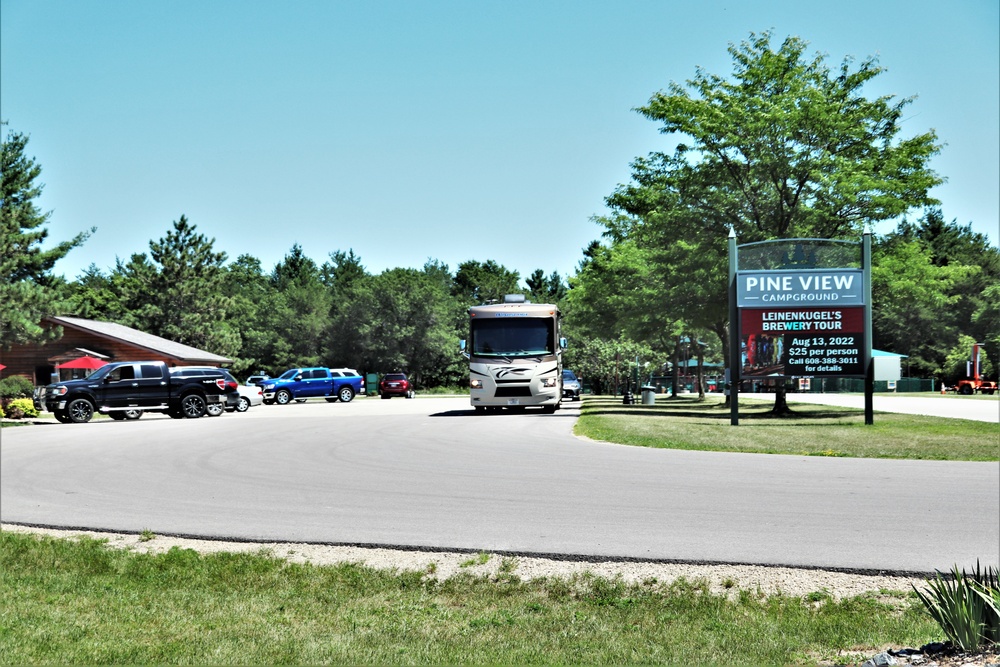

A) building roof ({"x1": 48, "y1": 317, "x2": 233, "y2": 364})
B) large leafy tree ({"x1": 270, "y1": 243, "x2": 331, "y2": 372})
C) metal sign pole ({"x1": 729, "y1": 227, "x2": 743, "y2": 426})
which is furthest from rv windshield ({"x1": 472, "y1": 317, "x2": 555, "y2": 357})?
large leafy tree ({"x1": 270, "y1": 243, "x2": 331, "y2": 372})

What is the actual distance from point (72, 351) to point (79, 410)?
19611 mm

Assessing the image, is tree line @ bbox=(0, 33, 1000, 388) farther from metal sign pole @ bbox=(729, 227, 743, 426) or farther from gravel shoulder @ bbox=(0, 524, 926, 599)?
gravel shoulder @ bbox=(0, 524, 926, 599)

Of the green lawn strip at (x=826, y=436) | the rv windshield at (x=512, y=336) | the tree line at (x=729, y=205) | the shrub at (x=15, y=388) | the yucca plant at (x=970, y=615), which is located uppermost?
the tree line at (x=729, y=205)

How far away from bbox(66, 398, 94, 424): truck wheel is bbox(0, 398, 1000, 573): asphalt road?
41.1 ft

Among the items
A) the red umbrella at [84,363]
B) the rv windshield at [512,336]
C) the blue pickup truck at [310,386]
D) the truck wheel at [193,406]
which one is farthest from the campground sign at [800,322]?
the blue pickup truck at [310,386]

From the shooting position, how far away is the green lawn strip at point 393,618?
6008 mm

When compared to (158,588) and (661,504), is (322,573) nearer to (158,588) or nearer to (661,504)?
(158,588)

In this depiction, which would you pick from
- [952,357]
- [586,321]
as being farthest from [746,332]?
[952,357]

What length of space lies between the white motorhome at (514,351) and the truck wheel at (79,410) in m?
11.9

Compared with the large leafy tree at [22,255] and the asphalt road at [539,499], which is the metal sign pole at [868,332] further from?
the large leafy tree at [22,255]

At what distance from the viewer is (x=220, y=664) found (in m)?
5.80

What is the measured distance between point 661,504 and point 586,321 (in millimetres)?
39835

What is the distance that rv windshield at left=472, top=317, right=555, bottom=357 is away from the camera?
32031mm

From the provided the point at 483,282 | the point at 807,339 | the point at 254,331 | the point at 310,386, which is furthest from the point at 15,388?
the point at 483,282
